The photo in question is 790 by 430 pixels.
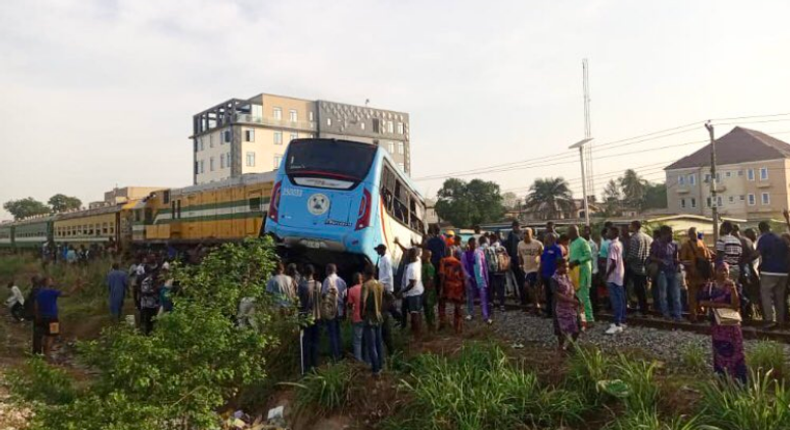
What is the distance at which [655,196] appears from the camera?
72688 mm

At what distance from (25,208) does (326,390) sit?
104247 mm

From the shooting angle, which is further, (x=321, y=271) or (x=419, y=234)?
(x=419, y=234)

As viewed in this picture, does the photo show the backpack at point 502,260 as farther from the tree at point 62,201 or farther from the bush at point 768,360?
the tree at point 62,201

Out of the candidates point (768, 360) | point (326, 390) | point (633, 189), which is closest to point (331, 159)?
point (326, 390)

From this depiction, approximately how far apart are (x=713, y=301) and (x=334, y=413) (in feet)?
15.3

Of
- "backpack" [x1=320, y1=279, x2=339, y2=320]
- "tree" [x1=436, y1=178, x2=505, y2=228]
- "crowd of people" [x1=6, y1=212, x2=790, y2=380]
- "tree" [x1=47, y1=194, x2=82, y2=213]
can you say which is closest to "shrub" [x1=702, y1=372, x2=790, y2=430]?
"crowd of people" [x1=6, y1=212, x2=790, y2=380]

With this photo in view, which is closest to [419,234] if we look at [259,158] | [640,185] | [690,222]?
[690,222]

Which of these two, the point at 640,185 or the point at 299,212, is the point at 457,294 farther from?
the point at 640,185

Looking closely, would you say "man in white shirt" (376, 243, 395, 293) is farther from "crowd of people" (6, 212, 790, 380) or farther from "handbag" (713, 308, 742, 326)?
"handbag" (713, 308, 742, 326)

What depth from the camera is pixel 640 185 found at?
230 ft

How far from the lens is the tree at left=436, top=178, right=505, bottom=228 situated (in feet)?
175

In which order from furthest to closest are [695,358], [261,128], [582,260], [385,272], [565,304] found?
1. [261,128]
2. [385,272]
3. [582,260]
4. [565,304]
5. [695,358]

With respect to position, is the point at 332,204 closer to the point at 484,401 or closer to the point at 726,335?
the point at 484,401

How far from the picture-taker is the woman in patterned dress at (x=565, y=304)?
732 centimetres
